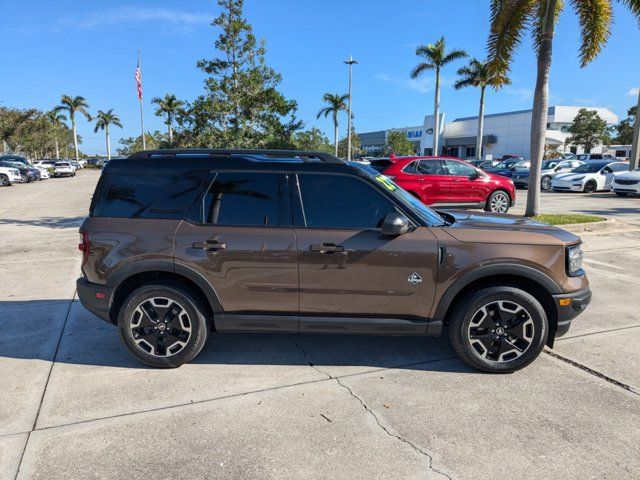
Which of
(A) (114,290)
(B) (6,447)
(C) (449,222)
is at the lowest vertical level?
(B) (6,447)

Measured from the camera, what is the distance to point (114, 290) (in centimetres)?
376

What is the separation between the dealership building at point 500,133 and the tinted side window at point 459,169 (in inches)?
1973

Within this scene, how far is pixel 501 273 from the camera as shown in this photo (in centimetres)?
360

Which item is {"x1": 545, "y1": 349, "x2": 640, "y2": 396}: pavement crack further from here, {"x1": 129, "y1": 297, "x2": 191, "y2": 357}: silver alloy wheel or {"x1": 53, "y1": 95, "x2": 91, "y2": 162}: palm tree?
{"x1": 53, "y1": 95, "x2": 91, "y2": 162}: palm tree

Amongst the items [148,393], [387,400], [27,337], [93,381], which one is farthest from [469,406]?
[27,337]

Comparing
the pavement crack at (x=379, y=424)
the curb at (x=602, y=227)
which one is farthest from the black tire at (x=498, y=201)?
the pavement crack at (x=379, y=424)

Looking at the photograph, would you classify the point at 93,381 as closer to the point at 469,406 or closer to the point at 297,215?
the point at 297,215

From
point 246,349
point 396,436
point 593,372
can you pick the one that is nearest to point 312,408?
point 396,436

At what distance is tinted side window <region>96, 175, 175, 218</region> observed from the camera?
3.80 metres

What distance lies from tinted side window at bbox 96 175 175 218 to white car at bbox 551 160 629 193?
21333 mm

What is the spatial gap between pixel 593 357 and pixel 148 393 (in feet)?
12.5

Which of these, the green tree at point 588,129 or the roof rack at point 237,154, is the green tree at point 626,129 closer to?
Answer: the green tree at point 588,129

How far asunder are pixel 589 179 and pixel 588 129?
45.0 m

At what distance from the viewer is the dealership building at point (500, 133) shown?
60.4 m
